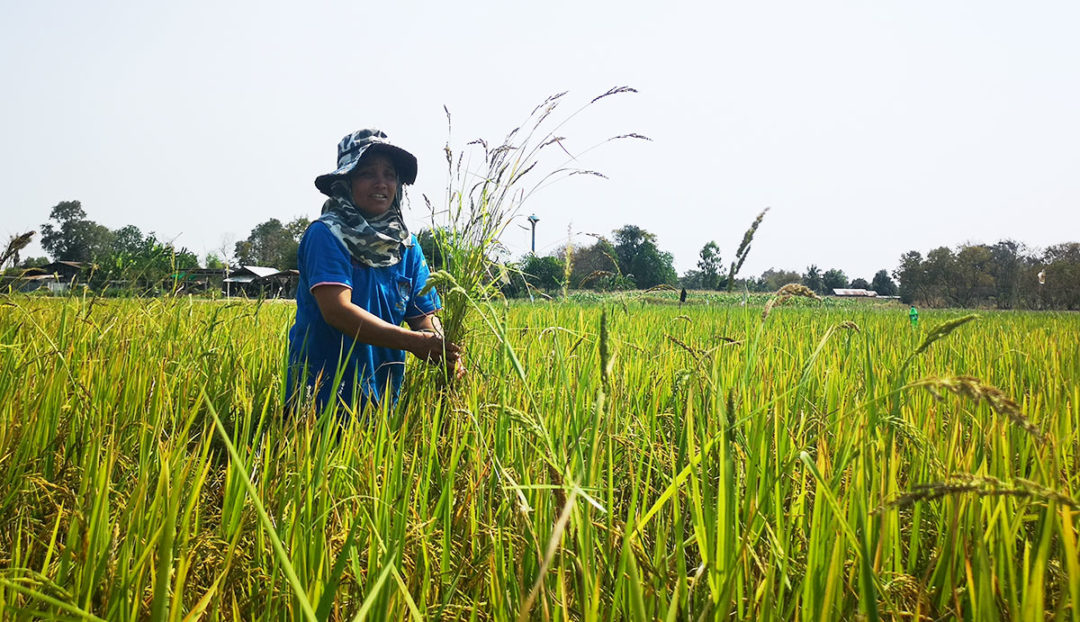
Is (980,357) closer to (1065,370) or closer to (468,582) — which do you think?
(1065,370)

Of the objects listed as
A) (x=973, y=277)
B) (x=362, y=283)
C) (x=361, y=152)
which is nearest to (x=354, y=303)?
(x=362, y=283)

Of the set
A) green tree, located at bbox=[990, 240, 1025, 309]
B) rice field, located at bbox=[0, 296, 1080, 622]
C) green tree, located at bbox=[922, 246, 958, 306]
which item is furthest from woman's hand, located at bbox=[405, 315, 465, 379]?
green tree, located at bbox=[922, 246, 958, 306]

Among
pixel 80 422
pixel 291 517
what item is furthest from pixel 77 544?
pixel 80 422

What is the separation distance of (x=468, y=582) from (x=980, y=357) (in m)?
3.60

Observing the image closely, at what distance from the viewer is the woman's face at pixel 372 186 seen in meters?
2.50

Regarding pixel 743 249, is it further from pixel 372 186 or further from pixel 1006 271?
pixel 1006 271

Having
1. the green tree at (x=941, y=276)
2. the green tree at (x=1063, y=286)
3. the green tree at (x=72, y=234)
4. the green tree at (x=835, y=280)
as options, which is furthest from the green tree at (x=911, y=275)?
the green tree at (x=72, y=234)

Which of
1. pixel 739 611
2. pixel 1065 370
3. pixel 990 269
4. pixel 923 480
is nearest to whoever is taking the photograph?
pixel 739 611

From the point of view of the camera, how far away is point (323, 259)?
2.19 meters

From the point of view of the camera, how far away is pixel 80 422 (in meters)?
1.52

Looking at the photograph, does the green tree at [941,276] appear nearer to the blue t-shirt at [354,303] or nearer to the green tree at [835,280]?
the green tree at [835,280]

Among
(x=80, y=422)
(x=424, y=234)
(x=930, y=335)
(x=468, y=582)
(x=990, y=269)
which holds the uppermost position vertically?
(x=990, y=269)

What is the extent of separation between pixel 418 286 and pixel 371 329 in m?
0.62

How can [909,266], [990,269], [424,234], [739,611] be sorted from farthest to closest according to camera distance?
[909,266] → [990,269] → [424,234] → [739,611]
